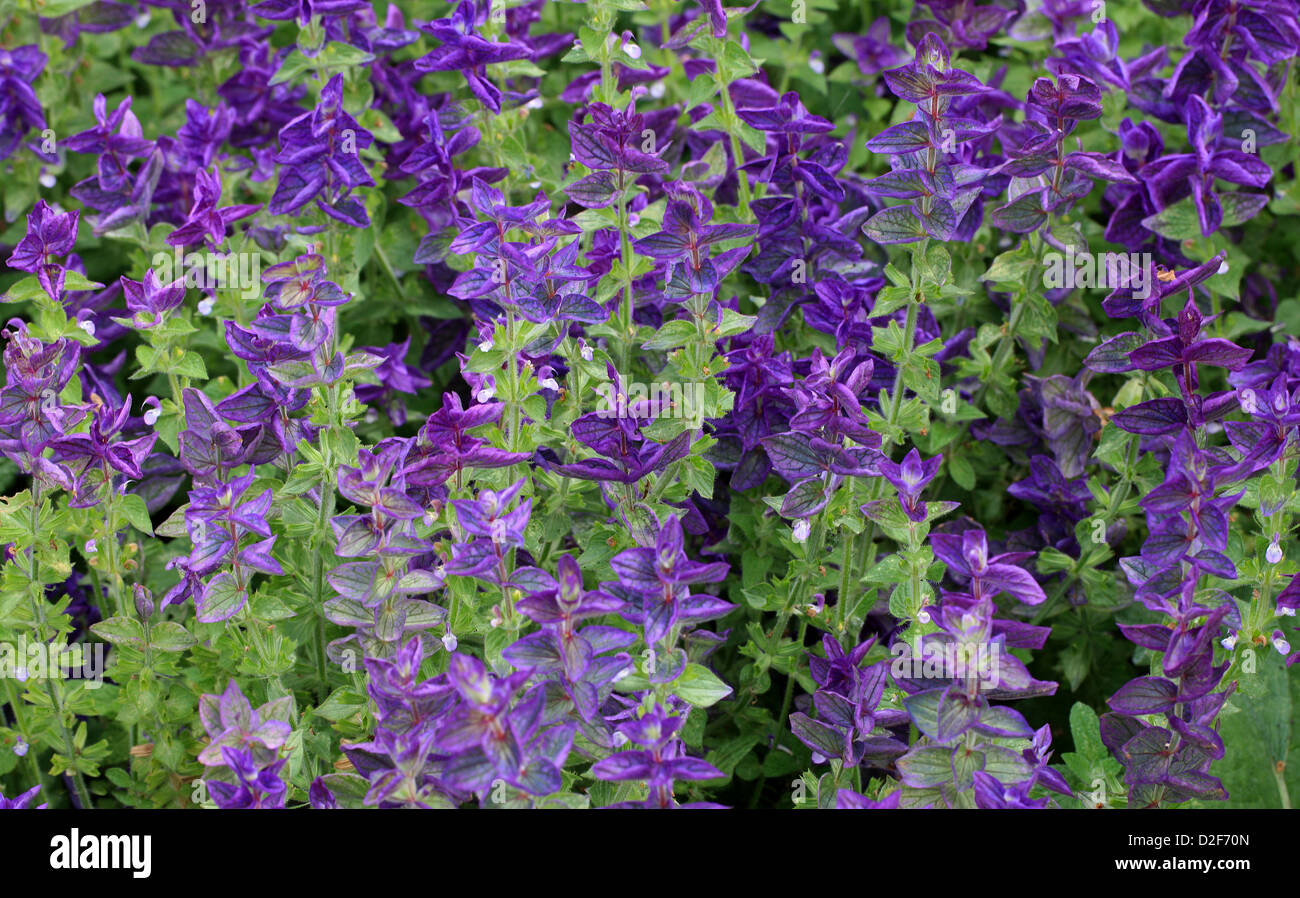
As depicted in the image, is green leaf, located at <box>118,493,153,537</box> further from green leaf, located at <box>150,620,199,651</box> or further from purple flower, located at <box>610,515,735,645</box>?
purple flower, located at <box>610,515,735,645</box>

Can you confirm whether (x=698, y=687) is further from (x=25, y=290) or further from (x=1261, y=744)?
(x=25, y=290)

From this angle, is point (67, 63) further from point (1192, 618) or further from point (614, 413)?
point (1192, 618)

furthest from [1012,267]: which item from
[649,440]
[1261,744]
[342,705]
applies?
[342,705]

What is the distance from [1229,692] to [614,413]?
1.10 meters

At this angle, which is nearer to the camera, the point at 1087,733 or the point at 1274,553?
the point at 1274,553

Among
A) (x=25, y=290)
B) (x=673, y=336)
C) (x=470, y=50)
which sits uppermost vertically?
(x=470, y=50)

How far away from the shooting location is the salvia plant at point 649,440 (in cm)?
173

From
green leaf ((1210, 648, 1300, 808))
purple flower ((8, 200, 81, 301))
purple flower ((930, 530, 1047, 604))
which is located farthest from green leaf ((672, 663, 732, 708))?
purple flower ((8, 200, 81, 301))

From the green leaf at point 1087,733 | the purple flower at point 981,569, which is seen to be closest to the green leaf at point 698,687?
the purple flower at point 981,569

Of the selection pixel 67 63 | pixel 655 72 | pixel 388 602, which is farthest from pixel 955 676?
pixel 67 63

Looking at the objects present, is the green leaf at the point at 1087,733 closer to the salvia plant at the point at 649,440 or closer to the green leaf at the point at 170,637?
the salvia plant at the point at 649,440

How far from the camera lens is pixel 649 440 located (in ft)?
6.82

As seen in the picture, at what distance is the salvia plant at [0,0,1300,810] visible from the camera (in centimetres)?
173

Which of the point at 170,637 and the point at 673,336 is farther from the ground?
the point at 673,336
